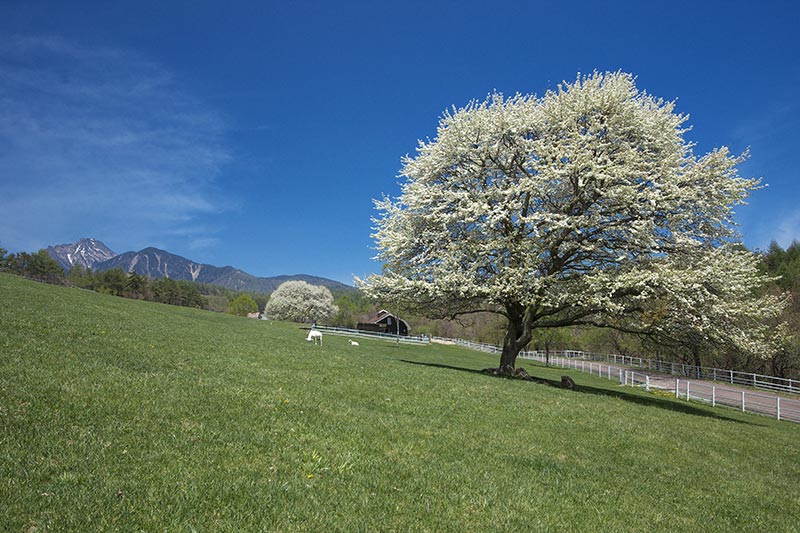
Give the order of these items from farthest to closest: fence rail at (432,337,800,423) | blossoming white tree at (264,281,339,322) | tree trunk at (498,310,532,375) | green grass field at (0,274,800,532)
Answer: blossoming white tree at (264,281,339,322) → fence rail at (432,337,800,423) → tree trunk at (498,310,532,375) → green grass field at (0,274,800,532)

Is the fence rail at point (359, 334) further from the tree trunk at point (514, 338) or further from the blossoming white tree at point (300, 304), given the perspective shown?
the tree trunk at point (514, 338)

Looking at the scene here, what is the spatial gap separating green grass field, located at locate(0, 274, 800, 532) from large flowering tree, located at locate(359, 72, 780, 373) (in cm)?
764

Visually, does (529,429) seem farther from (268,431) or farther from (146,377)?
(146,377)

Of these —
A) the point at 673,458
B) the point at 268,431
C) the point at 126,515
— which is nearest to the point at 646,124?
the point at 673,458

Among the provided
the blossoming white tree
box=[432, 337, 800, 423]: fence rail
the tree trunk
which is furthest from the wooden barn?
the tree trunk

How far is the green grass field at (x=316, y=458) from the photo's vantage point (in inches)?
204

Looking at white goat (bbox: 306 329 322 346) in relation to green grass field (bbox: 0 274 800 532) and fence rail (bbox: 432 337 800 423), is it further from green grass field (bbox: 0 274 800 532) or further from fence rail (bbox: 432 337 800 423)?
fence rail (bbox: 432 337 800 423)

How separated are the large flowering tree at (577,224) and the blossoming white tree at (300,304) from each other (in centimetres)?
9483

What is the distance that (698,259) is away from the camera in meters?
20.7

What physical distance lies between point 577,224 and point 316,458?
16807mm

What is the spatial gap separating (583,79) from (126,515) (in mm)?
24355

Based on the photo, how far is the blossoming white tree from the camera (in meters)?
116

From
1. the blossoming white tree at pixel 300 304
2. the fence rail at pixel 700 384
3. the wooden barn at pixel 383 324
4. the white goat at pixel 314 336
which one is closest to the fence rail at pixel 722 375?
the fence rail at pixel 700 384

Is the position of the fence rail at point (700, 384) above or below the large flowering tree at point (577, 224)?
below
